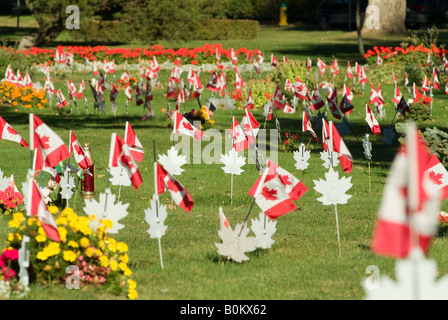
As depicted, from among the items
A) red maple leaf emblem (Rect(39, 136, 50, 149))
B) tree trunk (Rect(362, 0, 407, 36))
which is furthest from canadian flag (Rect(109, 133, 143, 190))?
tree trunk (Rect(362, 0, 407, 36))

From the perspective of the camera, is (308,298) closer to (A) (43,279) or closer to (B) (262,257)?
(B) (262,257)

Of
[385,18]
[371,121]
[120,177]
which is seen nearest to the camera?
[120,177]

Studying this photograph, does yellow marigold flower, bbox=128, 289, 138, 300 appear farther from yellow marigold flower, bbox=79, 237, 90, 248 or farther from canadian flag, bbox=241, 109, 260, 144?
canadian flag, bbox=241, 109, 260, 144

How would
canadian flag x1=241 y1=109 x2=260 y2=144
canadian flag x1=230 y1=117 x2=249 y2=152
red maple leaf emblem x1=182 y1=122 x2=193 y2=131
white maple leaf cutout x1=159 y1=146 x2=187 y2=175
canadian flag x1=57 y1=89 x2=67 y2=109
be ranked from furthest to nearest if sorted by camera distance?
canadian flag x1=57 y1=89 x2=67 y2=109 → red maple leaf emblem x1=182 y1=122 x2=193 y2=131 → canadian flag x1=241 y1=109 x2=260 y2=144 → canadian flag x1=230 y1=117 x2=249 y2=152 → white maple leaf cutout x1=159 y1=146 x2=187 y2=175

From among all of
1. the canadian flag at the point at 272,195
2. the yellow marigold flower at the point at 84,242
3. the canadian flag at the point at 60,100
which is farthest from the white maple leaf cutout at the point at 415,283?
the canadian flag at the point at 60,100

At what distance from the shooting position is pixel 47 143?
7.05 m

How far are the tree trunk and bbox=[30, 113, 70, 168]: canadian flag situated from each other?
33933mm

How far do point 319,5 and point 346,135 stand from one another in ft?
113

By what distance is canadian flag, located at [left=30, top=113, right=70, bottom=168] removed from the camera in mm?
6930

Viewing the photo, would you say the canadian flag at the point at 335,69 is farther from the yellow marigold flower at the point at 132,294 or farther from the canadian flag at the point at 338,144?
the yellow marigold flower at the point at 132,294

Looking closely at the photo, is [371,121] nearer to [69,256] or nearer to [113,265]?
[113,265]

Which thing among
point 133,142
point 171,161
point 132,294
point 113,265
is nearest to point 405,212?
point 132,294

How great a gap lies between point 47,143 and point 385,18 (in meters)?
35.7
